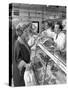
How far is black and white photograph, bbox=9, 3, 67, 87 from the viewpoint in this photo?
14.7 feet

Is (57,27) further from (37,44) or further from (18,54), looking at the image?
(18,54)

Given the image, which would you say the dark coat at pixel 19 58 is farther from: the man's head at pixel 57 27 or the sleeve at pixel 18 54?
the man's head at pixel 57 27

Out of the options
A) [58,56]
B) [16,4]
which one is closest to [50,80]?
[58,56]

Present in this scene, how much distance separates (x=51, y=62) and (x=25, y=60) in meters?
0.44

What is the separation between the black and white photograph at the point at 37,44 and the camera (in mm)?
4485

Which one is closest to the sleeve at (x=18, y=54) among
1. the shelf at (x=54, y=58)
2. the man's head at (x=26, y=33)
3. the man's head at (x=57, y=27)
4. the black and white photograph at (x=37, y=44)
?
the black and white photograph at (x=37, y=44)

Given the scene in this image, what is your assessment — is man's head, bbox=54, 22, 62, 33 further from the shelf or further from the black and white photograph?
the shelf

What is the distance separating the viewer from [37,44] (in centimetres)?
465

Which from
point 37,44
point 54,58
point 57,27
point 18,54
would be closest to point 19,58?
point 18,54

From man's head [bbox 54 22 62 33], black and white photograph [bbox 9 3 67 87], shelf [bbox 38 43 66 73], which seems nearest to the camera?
black and white photograph [bbox 9 3 67 87]

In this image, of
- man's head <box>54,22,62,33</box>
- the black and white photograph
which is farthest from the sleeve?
man's head <box>54,22,62,33</box>

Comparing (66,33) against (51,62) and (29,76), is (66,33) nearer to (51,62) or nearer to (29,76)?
(51,62)

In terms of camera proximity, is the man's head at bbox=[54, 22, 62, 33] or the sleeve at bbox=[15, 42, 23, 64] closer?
the sleeve at bbox=[15, 42, 23, 64]

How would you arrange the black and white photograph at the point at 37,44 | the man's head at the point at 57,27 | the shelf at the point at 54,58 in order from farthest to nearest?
the man's head at the point at 57,27
the shelf at the point at 54,58
the black and white photograph at the point at 37,44
